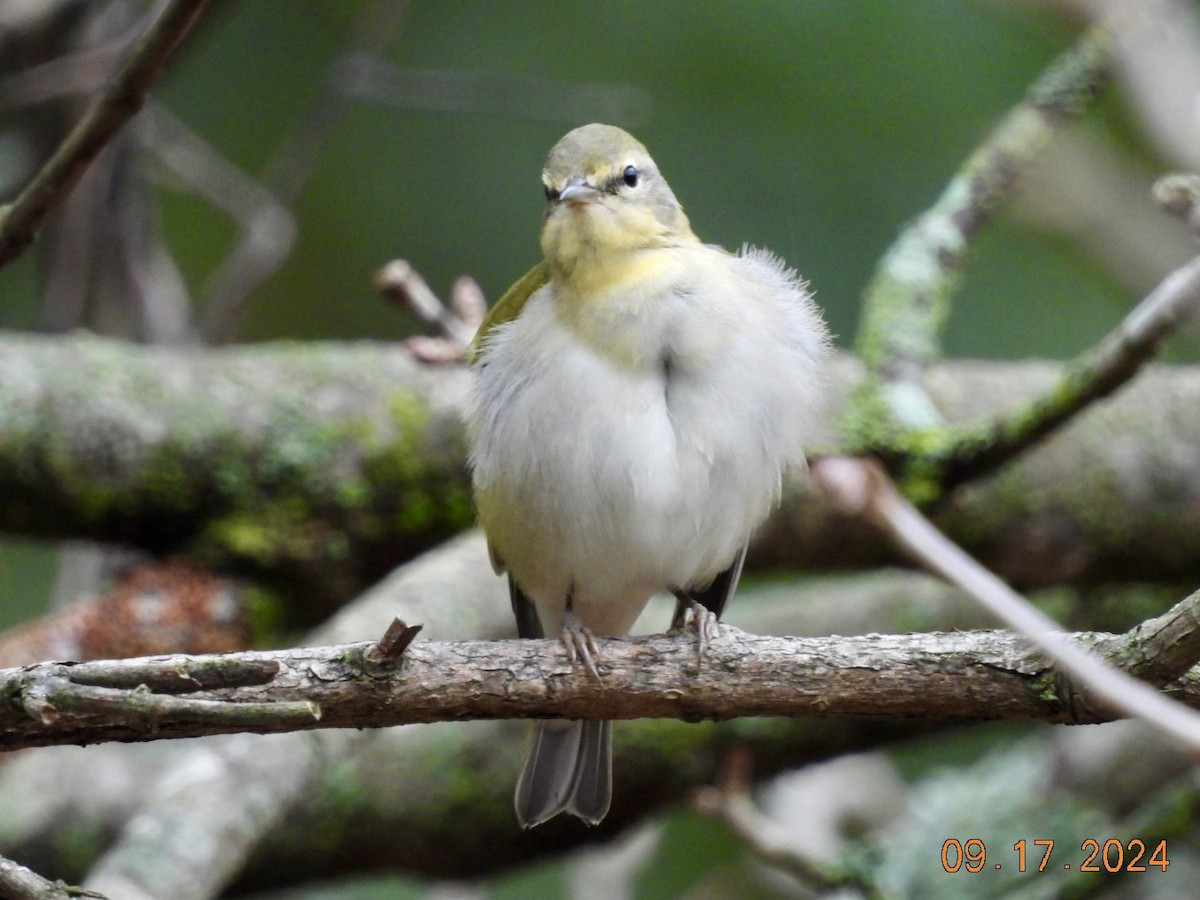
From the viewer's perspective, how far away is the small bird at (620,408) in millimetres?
3188

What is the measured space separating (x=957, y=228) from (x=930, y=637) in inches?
96.1

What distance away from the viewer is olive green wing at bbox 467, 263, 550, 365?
3.57 metres

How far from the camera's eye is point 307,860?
4.47 m

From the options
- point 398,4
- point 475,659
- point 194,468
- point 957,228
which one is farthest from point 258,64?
point 475,659

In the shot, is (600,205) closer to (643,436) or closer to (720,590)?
(643,436)

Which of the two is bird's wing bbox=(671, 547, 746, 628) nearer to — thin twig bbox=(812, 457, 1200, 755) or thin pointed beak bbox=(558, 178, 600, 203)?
thin pointed beak bbox=(558, 178, 600, 203)

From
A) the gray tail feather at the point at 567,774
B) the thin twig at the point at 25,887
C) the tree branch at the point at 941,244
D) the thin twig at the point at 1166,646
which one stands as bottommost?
the thin twig at the point at 25,887

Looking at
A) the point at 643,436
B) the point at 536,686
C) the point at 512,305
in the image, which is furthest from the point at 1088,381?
the point at 536,686

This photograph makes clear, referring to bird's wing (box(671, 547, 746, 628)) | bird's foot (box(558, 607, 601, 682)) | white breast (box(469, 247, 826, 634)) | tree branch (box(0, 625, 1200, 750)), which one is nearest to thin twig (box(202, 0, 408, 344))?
white breast (box(469, 247, 826, 634))

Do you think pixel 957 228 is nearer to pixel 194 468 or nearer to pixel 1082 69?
pixel 1082 69

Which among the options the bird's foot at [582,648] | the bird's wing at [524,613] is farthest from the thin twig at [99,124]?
the bird's wing at [524,613]
